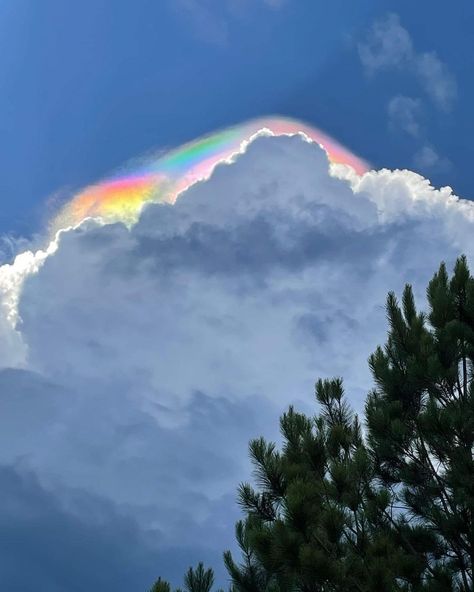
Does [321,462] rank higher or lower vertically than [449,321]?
lower

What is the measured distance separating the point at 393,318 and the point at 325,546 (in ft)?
13.5

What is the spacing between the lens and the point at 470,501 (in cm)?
889

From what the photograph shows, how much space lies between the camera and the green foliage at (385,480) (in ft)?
26.5

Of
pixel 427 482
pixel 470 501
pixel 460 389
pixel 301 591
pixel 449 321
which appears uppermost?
pixel 449 321

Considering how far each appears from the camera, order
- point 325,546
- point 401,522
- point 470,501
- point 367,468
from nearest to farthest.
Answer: point 325,546
point 470,501
point 367,468
point 401,522

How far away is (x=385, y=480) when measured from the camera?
10602 millimetres

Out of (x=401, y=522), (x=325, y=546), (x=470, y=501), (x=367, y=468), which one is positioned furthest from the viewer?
(x=401, y=522)

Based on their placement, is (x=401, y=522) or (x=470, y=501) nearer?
A: (x=470, y=501)

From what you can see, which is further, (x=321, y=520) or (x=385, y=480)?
(x=385, y=480)

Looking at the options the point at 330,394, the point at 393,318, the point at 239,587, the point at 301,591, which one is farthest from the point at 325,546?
the point at 393,318

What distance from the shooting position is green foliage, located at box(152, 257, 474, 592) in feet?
26.5

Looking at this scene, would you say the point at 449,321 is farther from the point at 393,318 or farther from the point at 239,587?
the point at 239,587

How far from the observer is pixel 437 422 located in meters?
9.41

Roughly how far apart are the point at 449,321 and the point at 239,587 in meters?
5.30
